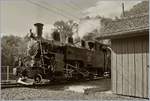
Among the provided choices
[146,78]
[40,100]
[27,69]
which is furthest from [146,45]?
[27,69]

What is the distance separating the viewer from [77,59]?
17.2m

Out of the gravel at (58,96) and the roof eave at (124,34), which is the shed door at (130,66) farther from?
the gravel at (58,96)

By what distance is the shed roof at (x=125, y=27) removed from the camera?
28.3 feet

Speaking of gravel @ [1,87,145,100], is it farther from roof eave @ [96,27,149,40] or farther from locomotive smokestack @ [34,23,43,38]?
locomotive smokestack @ [34,23,43,38]

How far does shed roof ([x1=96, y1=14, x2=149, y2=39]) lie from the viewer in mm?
8641

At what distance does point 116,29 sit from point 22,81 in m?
7.29

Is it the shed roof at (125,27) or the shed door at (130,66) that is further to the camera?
the shed door at (130,66)

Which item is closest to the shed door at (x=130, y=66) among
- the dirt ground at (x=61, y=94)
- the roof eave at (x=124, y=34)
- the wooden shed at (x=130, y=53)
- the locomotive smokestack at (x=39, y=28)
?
the wooden shed at (x=130, y=53)

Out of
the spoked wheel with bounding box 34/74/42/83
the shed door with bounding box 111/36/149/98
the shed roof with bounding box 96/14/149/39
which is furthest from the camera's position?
the spoked wheel with bounding box 34/74/42/83

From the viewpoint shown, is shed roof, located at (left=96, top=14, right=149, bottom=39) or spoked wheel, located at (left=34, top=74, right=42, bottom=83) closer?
shed roof, located at (left=96, top=14, right=149, bottom=39)

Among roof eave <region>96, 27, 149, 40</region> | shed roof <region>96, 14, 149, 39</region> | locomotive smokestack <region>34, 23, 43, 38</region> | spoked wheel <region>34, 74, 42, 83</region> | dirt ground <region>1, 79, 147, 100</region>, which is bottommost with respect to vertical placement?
dirt ground <region>1, 79, 147, 100</region>

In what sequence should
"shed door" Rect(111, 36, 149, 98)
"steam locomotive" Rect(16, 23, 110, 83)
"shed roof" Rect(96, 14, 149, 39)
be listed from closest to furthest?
"shed roof" Rect(96, 14, 149, 39)
"shed door" Rect(111, 36, 149, 98)
"steam locomotive" Rect(16, 23, 110, 83)

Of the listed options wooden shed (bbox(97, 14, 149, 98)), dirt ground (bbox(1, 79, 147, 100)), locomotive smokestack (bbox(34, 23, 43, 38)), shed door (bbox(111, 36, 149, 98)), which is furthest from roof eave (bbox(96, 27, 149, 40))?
locomotive smokestack (bbox(34, 23, 43, 38))

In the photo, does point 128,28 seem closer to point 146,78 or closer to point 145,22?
point 145,22
